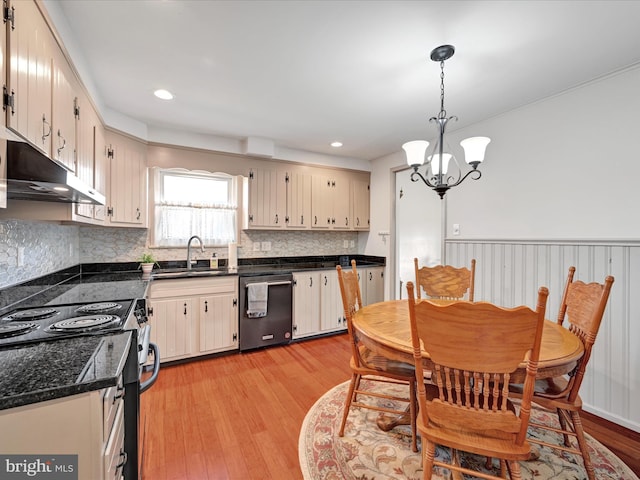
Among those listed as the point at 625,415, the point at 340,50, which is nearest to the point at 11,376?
the point at 340,50

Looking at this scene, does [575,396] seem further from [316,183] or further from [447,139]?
[316,183]

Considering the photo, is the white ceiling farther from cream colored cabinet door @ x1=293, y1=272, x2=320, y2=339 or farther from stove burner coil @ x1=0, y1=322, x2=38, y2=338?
cream colored cabinet door @ x1=293, y1=272, x2=320, y2=339

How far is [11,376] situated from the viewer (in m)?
0.87

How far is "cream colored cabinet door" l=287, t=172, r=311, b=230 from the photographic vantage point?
3941mm

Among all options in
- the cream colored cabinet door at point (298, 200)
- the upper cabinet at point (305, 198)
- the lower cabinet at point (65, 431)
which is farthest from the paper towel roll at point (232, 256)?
the lower cabinet at point (65, 431)

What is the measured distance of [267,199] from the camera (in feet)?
12.4

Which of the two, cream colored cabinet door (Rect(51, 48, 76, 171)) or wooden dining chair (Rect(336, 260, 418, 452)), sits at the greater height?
cream colored cabinet door (Rect(51, 48, 76, 171))

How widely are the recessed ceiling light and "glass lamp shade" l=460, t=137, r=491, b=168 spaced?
238cm

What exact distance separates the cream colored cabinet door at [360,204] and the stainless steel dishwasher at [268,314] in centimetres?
152

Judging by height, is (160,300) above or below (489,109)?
below

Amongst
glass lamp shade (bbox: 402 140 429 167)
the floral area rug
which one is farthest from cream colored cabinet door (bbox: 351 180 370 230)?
the floral area rug

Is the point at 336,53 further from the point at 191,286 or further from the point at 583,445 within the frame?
the point at 583,445

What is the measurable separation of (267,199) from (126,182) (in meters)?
1.54

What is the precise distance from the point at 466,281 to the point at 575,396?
44.8 inches
